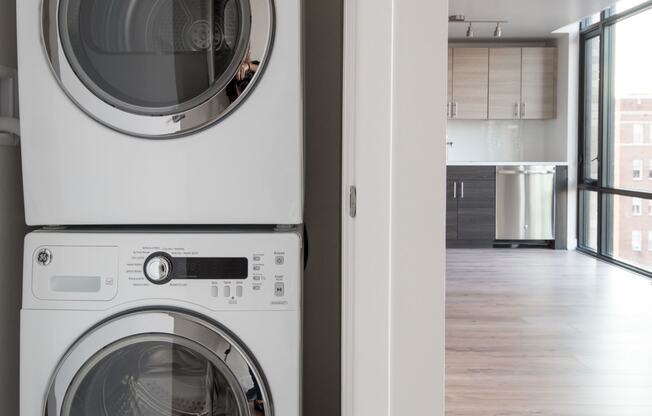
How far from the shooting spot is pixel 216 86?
62.2 inches

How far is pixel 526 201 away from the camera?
24.1 feet

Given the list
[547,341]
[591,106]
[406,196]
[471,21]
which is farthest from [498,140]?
[406,196]

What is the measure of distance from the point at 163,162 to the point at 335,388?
87cm

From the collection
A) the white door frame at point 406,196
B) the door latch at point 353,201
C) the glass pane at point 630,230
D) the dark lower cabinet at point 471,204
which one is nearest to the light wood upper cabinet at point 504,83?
the dark lower cabinet at point 471,204

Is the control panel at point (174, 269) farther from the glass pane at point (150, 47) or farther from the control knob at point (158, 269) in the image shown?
the glass pane at point (150, 47)

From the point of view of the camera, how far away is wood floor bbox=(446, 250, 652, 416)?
2969 mm

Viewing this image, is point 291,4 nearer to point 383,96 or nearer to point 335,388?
point 383,96

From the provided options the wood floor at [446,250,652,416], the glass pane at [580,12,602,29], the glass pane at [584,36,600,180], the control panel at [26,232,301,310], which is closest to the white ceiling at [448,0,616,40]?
the glass pane at [580,12,602,29]

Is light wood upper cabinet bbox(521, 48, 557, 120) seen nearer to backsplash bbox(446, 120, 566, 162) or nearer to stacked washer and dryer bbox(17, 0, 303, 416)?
backsplash bbox(446, 120, 566, 162)

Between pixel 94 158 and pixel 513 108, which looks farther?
pixel 513 108

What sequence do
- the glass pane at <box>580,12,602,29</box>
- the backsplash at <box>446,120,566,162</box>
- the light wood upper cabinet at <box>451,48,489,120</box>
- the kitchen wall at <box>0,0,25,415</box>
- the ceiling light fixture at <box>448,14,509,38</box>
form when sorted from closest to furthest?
the kitchen wall at <box>0,0,25,415</box> → the ceiling light fixture at <box>448,14,509,38</box> → the glass pane at <box>580,12,602,29</box> → the light wood upper cabinet at <box>451,48,489,120</box> → the backsplash at <box>446,120,566,162</box>

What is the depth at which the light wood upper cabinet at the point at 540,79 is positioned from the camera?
7633 millimetres

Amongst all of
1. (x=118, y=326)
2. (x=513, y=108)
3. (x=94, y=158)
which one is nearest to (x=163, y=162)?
(x=94, y=158)

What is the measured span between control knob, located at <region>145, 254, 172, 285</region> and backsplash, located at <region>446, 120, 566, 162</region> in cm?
665
